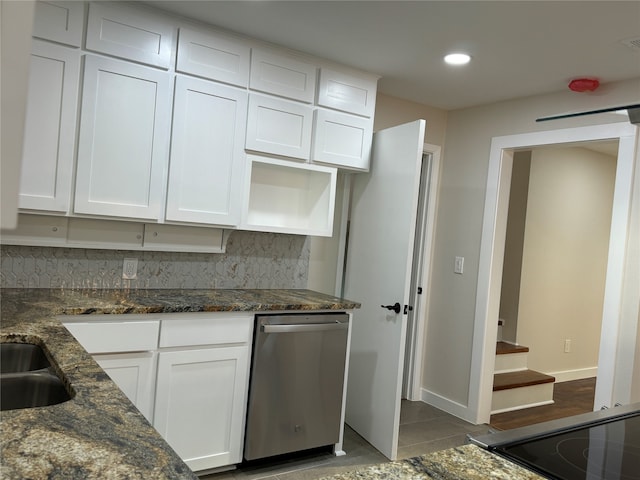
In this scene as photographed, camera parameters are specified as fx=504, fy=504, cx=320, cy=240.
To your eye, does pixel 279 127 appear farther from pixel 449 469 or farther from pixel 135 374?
pixel 449 469

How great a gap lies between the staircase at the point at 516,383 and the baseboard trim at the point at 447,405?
0.35 metres

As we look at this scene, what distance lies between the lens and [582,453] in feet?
3.52

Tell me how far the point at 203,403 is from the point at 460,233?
7.71ft

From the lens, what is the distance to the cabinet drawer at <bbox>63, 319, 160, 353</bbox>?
2161 mm

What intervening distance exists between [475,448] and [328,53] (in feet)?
8.17

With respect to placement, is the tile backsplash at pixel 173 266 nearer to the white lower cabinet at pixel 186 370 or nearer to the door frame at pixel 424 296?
the white lower cabinet at pixel 186 370

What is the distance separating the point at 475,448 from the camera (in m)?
1.02

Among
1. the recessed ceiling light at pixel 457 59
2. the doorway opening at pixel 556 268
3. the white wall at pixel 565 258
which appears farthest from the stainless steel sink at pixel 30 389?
the white wall at pixel 565 258

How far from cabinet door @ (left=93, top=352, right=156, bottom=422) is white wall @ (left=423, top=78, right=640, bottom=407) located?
7.77 ft

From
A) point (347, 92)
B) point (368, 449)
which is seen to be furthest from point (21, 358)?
point (347, 92)

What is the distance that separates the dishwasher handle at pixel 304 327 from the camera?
2.60 metres

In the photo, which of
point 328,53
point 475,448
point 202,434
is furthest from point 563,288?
point 475,448

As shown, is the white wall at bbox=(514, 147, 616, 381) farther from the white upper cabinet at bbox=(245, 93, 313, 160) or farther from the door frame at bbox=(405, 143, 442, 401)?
the white upper cabinet at bbox=(245, 93, 313, 160)

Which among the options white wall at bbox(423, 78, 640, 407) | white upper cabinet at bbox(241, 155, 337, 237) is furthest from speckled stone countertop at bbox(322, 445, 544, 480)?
white wall at bbox(423, 78, 640, 407)
